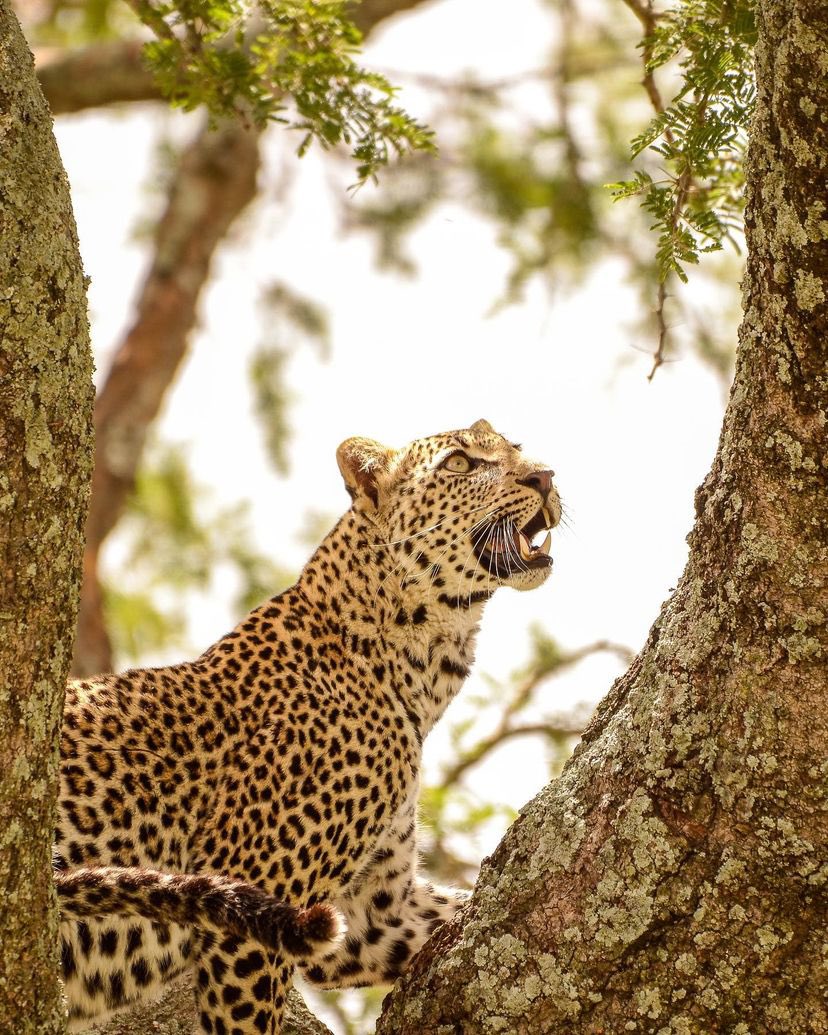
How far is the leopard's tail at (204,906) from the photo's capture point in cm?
374

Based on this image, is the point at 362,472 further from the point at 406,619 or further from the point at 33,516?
the point at 33,516

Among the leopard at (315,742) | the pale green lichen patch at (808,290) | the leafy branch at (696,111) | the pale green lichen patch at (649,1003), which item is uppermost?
the leafy branch at (696,111)

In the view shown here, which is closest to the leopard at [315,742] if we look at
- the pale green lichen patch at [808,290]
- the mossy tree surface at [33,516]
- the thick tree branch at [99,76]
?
the mossy tree surface at [33,516]

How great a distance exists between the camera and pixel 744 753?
386 centimetres

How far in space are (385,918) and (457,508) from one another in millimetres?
1790

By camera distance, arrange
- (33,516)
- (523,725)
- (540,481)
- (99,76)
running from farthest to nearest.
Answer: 1. (99,76)
2. (523,725)
3. (540,481)
4. (33,516)

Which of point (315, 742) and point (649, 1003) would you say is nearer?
point (649, 1003)

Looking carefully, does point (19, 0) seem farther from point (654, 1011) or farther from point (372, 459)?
point (654, 1011)

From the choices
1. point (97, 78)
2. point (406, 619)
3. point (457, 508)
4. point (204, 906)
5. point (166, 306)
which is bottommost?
point (204, 906)

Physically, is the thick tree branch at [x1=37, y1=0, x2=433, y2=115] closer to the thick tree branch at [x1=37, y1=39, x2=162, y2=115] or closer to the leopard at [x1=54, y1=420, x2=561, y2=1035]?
the thick tree branch at [x1=37, y1=39, x2=162, y2=115]

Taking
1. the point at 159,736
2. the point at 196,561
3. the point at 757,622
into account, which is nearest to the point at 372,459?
the point at 159,736

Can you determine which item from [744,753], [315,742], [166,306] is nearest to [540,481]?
[315,742]

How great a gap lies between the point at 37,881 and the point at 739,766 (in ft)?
5.88

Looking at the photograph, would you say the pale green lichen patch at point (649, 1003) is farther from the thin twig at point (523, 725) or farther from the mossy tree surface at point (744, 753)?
the thin twig at point (523, 725)
